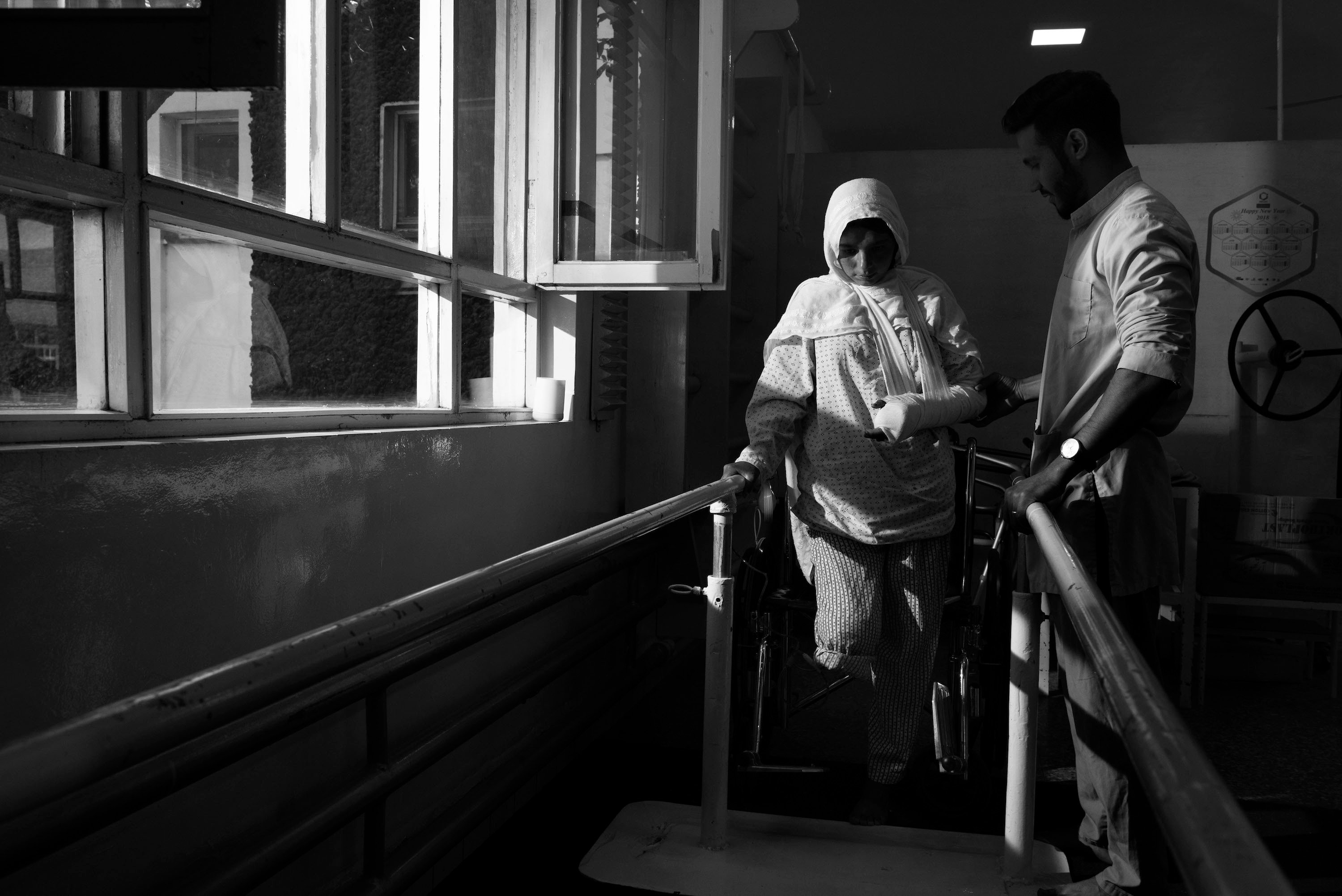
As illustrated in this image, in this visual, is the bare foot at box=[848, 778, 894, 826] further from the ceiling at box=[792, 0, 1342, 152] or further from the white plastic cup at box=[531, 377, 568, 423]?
the ceiling at box=[792, 0, 1342, 152]

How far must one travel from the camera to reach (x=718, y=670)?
6.75ft

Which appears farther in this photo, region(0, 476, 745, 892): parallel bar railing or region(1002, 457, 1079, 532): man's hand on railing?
region(1002, 457, 1079, 532): man's hand on railing

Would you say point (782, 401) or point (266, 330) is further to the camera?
point (782, 401)

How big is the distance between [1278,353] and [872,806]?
297 centimetres

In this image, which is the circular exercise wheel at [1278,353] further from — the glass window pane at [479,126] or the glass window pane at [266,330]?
the glass window pane at [266,330]

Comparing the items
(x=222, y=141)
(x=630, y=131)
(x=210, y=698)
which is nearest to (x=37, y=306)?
(x=222, y=141)

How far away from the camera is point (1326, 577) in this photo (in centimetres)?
367

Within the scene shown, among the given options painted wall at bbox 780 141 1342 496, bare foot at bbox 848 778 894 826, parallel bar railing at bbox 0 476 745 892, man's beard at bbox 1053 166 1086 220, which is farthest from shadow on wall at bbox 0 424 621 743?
painted wall at bbox 780 141 1342 496

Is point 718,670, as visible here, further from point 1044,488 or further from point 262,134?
point 262,134

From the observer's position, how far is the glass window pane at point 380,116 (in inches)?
84.0

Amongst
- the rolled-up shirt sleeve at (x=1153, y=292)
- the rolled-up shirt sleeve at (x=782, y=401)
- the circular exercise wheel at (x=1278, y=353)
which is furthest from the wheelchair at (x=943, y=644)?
the circular exercise wheel at (x=1278, y=353)

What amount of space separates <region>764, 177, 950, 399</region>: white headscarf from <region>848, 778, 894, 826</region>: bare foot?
851mm

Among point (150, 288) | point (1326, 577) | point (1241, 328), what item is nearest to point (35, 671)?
point (150, 288)

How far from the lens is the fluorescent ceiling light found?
229 inches
